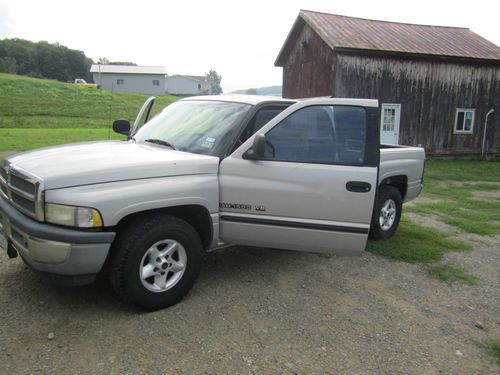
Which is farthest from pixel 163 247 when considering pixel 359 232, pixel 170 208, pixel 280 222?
pixel 359 232

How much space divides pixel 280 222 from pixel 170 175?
111 cm

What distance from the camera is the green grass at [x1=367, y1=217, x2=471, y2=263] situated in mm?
5488

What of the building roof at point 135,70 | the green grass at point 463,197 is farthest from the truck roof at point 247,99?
the building roof at point 135,70

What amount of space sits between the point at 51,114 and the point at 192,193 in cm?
2712

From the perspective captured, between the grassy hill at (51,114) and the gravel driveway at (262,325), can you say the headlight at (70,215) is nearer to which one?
the gravel driveway at (262,325)

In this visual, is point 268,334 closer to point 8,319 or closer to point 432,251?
point 8,319

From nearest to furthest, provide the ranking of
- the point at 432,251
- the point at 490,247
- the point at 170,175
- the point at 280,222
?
the point at 170,175 → the point at 280,222 → the point at 432,251 → the point at 490,247

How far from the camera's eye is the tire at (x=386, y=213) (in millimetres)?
5965

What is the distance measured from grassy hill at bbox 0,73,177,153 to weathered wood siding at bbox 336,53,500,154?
9.24 metres

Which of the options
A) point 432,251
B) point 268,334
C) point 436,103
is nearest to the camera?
point 268,334

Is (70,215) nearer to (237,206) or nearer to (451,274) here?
(237,206)

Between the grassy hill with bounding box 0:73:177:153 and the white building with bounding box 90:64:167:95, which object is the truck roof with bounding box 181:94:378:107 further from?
the white building with bounding box 90:64:167:95

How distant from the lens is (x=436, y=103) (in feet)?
60.0

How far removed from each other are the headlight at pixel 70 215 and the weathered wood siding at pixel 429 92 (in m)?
14.5
